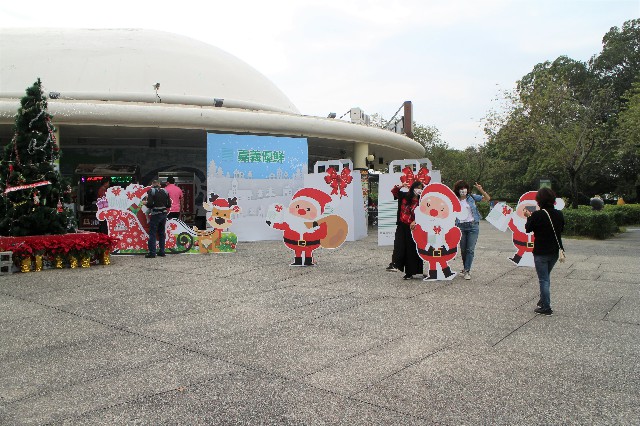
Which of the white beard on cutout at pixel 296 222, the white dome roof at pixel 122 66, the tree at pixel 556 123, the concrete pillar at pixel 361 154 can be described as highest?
the white dome roof at pixel 122 66

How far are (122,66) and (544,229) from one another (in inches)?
788

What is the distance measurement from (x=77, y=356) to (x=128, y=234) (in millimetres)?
8038

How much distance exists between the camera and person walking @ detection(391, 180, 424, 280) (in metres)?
8.80

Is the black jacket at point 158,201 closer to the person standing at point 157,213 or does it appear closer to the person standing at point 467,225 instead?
the person standing at point 157,213

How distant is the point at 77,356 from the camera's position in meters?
4.61

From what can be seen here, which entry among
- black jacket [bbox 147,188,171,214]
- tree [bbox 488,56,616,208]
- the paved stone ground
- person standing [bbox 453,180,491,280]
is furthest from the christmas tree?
tree [bbox 488,56,616,208]

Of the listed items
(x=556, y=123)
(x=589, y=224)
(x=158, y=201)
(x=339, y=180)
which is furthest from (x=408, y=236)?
(x=556, y=123)

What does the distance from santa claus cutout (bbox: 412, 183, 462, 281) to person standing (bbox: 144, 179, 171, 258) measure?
6.09m

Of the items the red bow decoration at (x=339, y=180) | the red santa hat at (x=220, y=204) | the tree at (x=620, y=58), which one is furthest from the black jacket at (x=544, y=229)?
the tree at (x=620, y=58)

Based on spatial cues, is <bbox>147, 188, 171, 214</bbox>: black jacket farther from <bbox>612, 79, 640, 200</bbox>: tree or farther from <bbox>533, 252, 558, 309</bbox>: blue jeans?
<bbox>612, 79, 640, 200</bbox>: tree

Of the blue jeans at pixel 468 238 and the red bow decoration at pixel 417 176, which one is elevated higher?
the red bow decoration at pixel 417 176

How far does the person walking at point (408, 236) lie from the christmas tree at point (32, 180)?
6886 millimetres

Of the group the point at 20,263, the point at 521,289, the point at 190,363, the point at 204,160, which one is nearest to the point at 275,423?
the point at 190,363

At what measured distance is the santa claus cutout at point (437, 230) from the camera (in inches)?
338
